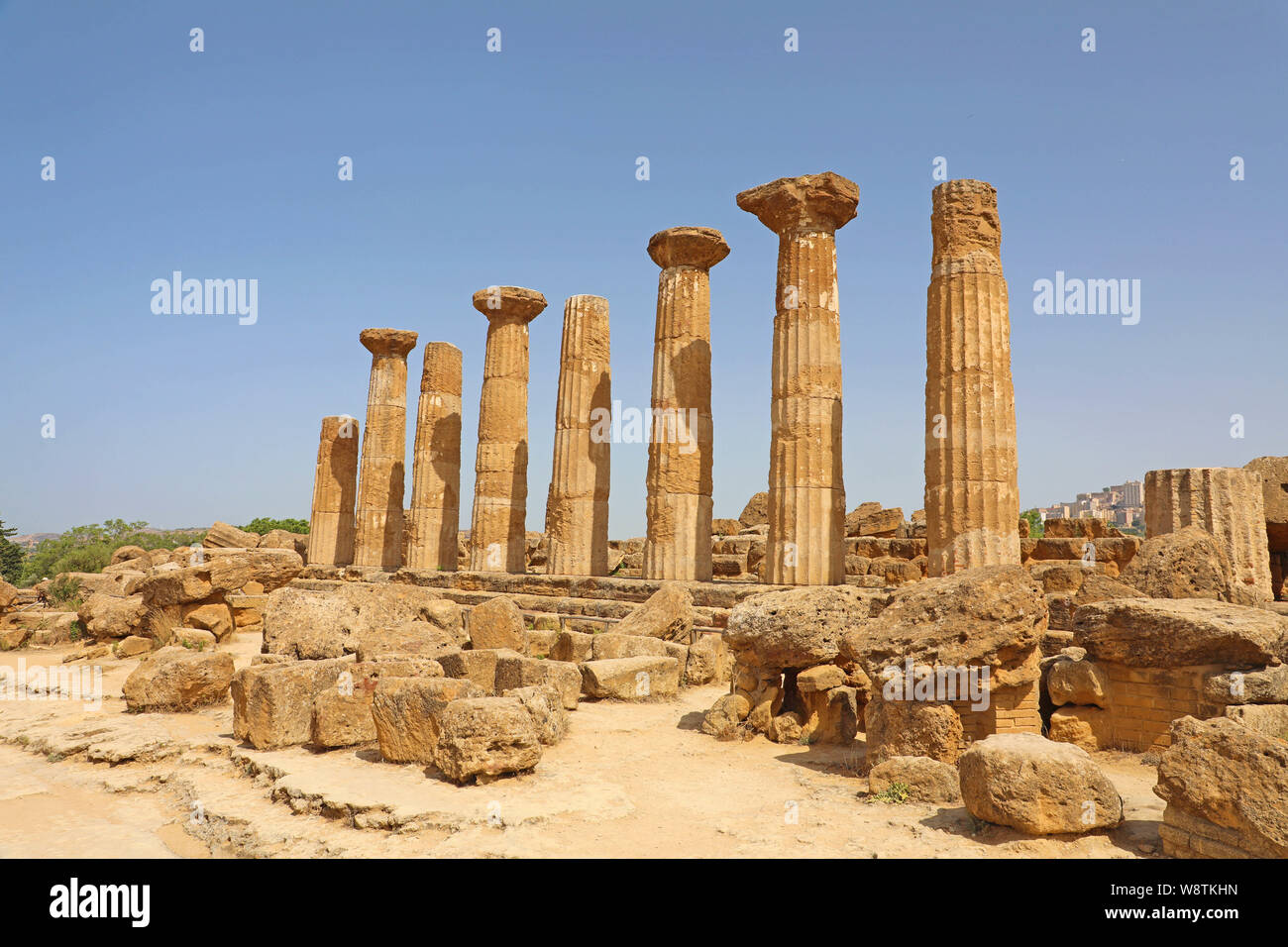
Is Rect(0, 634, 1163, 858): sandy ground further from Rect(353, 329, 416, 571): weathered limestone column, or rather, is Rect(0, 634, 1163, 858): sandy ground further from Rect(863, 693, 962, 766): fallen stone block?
Rect(353, 329, 416, 571): weathered limestone column

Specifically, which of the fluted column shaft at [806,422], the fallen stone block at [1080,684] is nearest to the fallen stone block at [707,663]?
the fluted column shaft at [806,422]

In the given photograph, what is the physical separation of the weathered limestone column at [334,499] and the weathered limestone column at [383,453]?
0.85m

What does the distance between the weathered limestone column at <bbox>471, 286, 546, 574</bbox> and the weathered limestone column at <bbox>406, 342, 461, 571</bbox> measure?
175cm

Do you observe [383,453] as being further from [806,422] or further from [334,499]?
[806,422]

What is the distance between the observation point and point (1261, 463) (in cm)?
1243

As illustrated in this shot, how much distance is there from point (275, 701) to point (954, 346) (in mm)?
9893

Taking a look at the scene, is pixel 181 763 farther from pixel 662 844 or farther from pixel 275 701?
pixel 662 844

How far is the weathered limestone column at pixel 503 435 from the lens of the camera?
19094mm

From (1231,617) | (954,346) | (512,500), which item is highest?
(954,346)

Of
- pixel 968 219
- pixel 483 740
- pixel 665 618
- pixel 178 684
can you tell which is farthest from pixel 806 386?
pixel 178 684

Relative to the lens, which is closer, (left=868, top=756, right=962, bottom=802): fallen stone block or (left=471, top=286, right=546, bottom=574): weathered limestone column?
(left=868, top=756, right=962, bottom=802): fallen stone block

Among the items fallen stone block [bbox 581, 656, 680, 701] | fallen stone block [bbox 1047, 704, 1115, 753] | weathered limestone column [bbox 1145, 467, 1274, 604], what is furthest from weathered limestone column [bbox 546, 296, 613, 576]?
fallen stone block [bbox 1047, 704, 1115, 753]

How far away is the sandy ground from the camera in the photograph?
4.89 m
